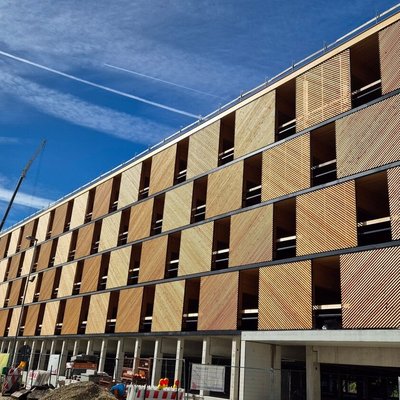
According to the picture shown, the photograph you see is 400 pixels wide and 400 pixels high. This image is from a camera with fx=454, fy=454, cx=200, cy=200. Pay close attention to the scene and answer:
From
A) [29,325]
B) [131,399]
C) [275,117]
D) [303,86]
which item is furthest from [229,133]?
[29,325]

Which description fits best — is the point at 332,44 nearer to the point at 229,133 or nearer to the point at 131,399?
the point at 229,133

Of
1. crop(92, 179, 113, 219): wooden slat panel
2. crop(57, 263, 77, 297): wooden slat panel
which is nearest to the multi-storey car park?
crop(92, 179, 113, 219): wooden slat panel

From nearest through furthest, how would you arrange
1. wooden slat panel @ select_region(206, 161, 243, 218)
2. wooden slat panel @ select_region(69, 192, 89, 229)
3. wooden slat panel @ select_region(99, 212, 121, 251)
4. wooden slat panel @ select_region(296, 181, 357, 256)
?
wooden slat panel @ select_region(296, 181, 357, 256)
wooden slat panel @ select_region(206, 161, 243, 218)
wooden slat panel @ select_region(99, 212, 121, 251)
wooden slat panel @ select_region(69, 192, 89, 229)

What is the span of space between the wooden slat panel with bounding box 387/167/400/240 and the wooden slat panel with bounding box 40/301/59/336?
3434 centimetres

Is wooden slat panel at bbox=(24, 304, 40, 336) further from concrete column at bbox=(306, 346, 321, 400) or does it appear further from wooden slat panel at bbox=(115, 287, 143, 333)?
concrete column at bbox=(306, 346, 321, 400)

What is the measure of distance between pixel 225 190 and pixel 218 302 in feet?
23.3

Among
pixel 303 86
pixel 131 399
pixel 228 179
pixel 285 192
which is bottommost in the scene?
pixel 131 399

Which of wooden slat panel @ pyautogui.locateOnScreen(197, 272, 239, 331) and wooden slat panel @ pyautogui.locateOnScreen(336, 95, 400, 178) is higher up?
wooden slat panel @ pyautogui.locateOnScreen(336, 95, 400, 178)

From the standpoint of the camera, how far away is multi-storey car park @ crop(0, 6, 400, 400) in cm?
2088

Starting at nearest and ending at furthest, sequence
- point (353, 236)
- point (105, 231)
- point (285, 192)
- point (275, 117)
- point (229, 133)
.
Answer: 1. point (353, 236)
2. point (285, 192)
3. point (275, 117)
4. point (229, 133)
5. point (105, 231)

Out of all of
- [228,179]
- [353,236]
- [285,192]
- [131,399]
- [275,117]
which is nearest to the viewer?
[131,399]

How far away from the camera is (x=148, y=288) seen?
112ft

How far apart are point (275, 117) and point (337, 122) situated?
4761mm

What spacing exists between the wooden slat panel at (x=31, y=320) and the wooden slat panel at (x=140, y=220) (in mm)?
17799
